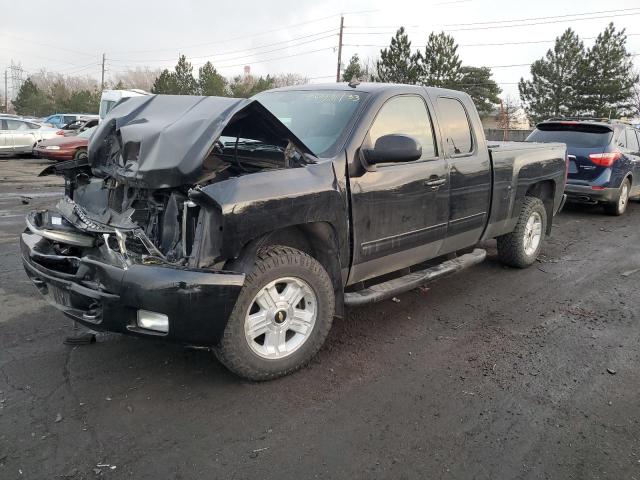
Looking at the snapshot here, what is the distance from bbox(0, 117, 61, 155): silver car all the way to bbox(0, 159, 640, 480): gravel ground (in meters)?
16.3

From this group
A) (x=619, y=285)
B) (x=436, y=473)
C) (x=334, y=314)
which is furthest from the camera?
(x=619, y=285)

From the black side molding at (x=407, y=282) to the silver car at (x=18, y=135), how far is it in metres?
18.6

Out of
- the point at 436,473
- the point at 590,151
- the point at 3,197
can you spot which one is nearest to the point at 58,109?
the point at 3,197

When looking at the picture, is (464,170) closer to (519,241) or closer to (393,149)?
(393,149)

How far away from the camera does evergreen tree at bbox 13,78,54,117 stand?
49.2 m

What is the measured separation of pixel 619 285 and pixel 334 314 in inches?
147

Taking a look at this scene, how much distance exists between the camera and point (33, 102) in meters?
48.9

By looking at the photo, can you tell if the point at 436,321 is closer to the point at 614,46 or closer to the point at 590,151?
the point at 590,151

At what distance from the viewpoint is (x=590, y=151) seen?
945cm

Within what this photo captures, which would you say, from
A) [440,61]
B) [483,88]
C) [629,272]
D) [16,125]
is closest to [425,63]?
[440,61]

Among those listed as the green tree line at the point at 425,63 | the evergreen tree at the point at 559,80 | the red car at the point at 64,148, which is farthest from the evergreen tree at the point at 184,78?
the evergreen tree at the point at 559,80

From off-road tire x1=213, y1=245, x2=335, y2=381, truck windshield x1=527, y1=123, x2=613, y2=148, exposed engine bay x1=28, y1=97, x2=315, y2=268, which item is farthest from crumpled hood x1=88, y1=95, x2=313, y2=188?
truck windshield x1=527, y1=123, x2=613, y2=148

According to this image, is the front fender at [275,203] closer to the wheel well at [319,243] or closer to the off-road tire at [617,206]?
the wheel well at [319,243]

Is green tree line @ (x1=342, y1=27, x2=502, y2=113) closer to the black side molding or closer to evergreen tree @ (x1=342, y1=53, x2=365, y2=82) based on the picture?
evergreen tree @ (x1=342, y1=53, x2=365, y2=82)
